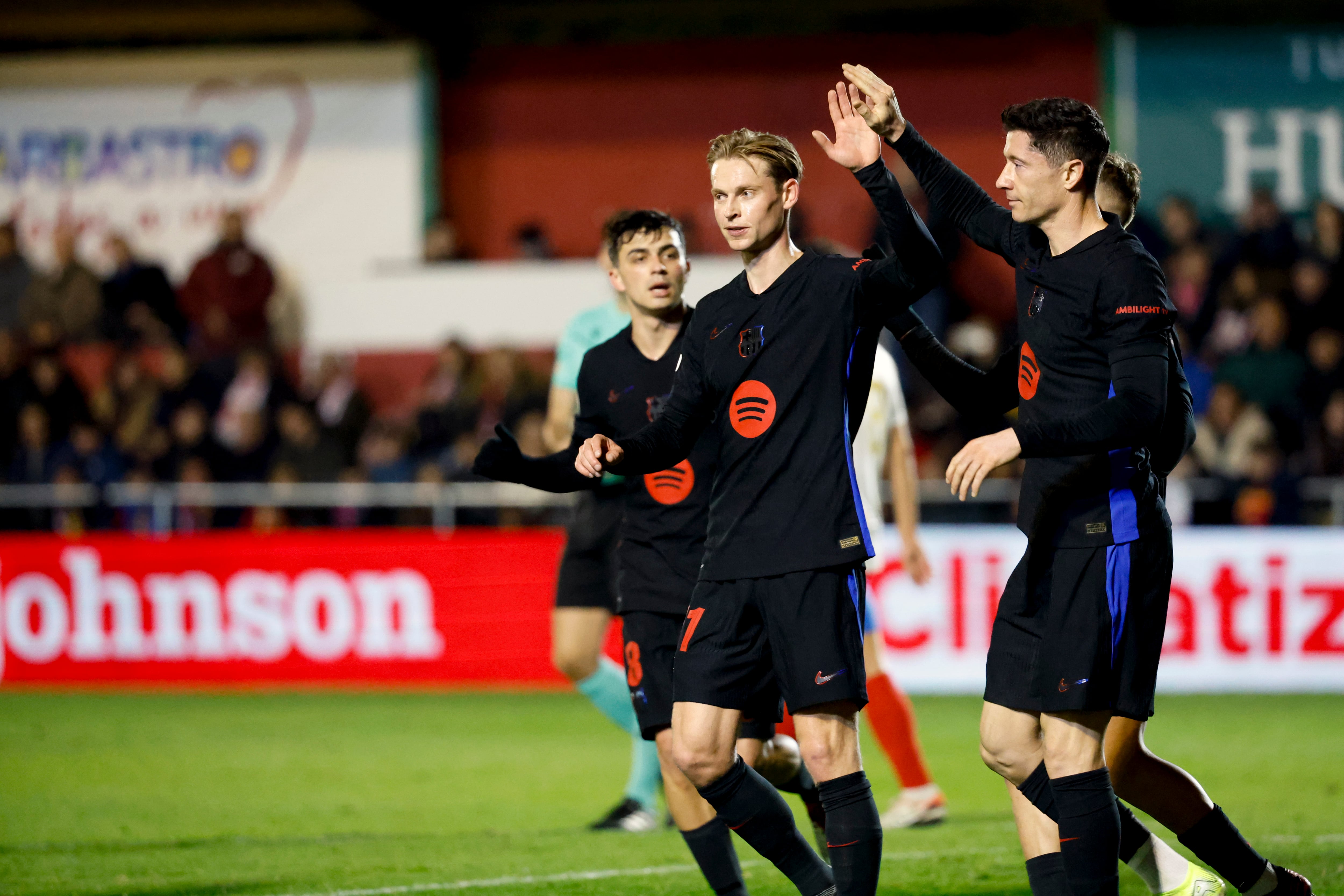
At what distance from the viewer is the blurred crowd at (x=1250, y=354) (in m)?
11.8

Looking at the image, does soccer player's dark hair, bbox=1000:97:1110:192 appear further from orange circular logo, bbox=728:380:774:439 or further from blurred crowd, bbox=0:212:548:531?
blurred crowd, bbox=0:212:548:531

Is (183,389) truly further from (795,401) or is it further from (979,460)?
(979,460)

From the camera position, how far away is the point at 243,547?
1166 cm

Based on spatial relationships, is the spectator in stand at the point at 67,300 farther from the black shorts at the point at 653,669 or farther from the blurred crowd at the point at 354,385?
the black shorts at the point at 653,669

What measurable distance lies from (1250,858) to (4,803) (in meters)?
5.69

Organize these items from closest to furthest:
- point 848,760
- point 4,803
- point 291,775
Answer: point 848,760 → point 4,803 → point 291,775

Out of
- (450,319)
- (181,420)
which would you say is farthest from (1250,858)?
(450,319)

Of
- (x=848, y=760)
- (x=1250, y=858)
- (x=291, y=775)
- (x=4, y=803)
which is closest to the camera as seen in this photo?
(x=848, y=760)

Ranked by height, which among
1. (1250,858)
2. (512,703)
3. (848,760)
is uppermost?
(848,760)

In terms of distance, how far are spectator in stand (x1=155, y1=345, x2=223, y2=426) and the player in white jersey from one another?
30.6 ft

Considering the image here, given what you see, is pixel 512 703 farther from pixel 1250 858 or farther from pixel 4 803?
pixel 1250 858

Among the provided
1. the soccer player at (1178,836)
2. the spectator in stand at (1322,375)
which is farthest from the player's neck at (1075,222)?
the spectator in stand at (1322,375)

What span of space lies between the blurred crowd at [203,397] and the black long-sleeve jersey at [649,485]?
22.0 feet

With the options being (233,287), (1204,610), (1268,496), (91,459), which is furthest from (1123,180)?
(233,287)
